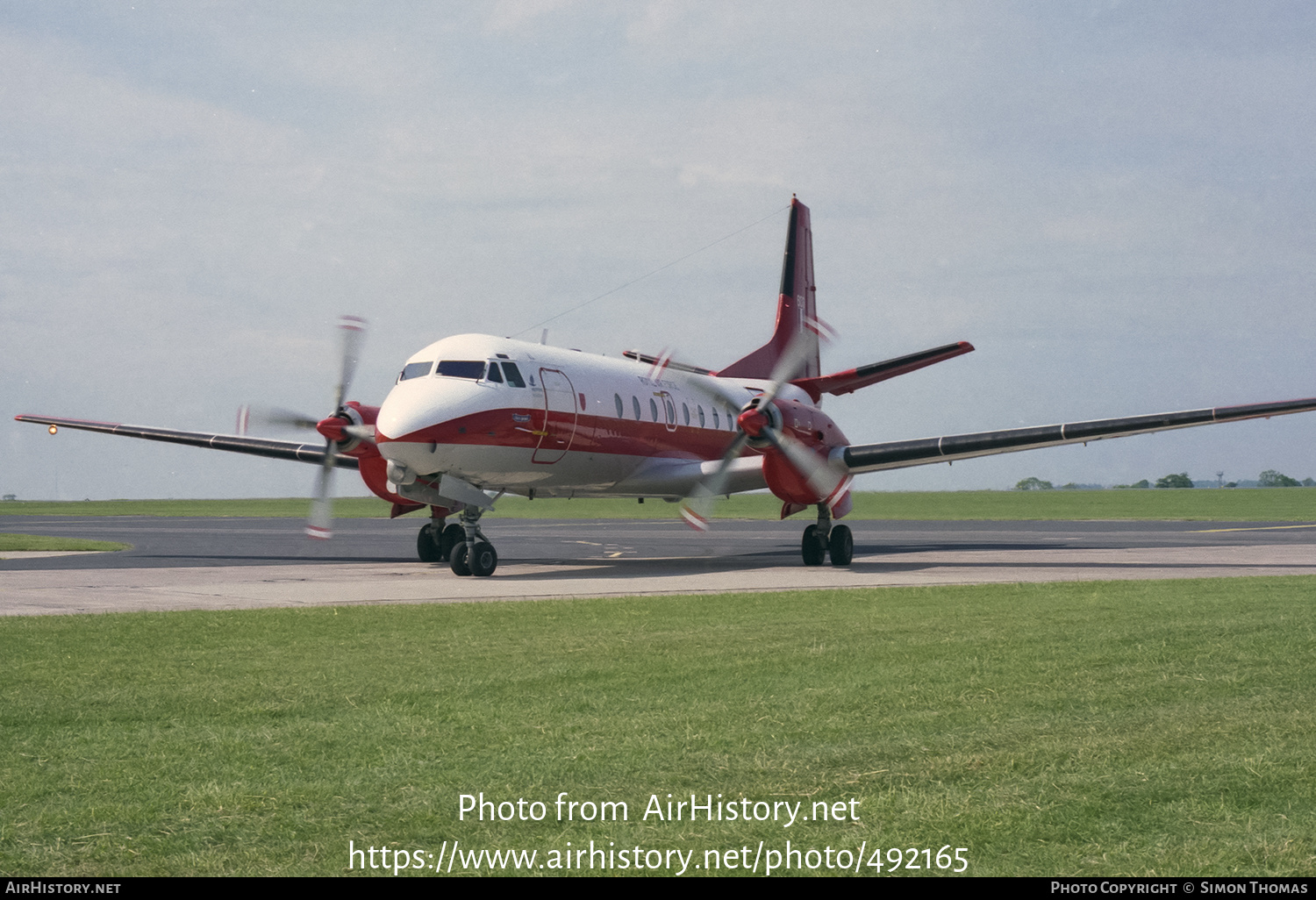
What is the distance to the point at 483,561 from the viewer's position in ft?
64.4

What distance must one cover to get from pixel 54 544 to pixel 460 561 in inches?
655

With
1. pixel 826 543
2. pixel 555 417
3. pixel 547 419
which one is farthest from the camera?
pixel 826 543

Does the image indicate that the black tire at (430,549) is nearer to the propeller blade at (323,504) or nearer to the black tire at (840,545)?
the propeller blade at (323,504)

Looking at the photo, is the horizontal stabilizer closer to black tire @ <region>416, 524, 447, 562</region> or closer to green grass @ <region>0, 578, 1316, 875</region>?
black tire @ <region>416, 524, 447, 562</region>

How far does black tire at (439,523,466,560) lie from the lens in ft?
78.0

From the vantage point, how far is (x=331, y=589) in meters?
16.3

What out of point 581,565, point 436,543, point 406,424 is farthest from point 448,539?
point 406,424

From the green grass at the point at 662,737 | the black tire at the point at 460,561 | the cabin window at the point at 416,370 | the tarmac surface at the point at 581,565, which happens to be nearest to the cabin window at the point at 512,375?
the cabin window at the point at 416,370

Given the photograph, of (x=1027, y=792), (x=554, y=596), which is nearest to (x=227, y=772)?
(x=1027, y=792)

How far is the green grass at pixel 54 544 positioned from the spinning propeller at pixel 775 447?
15.2 meters

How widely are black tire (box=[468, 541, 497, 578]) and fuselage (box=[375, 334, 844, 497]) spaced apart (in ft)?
4.45

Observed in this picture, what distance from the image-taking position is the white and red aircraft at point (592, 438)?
64.4 feet

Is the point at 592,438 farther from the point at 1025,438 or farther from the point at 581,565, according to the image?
the point at 1025,438
